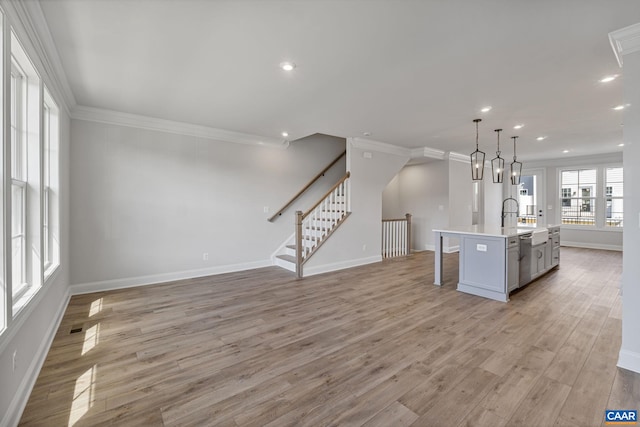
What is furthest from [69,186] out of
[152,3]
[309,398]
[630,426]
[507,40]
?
[630,426]

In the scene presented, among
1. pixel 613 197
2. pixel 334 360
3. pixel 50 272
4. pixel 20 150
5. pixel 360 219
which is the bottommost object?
pixel 334 360

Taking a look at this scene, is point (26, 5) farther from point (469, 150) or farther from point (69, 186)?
point (469, 150)

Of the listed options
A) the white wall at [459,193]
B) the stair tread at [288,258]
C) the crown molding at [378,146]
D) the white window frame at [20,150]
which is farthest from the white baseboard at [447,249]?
the white window frame at [20,150]

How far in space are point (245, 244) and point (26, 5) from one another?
4256 mm

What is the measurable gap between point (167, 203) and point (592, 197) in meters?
10.7

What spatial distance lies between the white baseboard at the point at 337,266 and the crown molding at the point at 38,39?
13.2ft

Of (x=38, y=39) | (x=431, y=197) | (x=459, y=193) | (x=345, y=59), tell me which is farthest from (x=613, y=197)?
(x=38, y=39)

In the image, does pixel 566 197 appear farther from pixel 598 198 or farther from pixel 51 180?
pixel 51 180

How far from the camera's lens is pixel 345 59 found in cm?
267

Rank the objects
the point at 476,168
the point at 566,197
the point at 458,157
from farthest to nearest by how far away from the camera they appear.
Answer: the point at 566,197 < the point at 458,157 < the point at 476,168

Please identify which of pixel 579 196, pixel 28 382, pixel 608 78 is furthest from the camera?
pixel 579 196

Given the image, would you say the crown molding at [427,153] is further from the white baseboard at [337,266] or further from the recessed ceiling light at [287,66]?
the recessed ceiling light at [287,66]

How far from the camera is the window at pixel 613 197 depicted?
7715 mm

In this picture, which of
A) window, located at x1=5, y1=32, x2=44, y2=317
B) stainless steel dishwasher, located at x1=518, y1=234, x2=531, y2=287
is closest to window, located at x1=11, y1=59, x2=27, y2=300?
window, located at x1=5, y1=32, x2=44, y2=317
